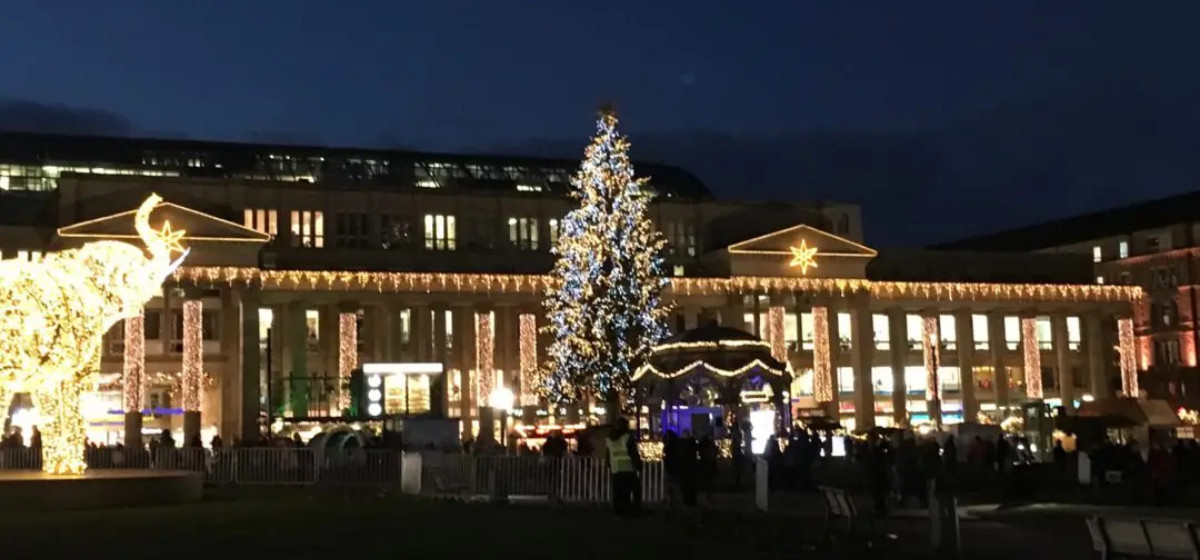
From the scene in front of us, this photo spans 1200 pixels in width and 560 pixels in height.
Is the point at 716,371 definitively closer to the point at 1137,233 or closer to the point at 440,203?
the point at 440,203

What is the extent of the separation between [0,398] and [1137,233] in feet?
288

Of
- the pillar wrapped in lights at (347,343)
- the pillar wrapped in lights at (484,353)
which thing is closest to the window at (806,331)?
the pillar wrapped in lights at (484,353)

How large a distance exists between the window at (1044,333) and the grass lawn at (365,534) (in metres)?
81.5

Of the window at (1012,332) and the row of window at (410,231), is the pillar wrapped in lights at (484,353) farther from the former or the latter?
the window at (1012,332)

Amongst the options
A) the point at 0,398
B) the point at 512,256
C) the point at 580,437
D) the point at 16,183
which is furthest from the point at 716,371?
the point at 16,183

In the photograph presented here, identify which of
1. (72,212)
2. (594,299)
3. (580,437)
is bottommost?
(580,437)

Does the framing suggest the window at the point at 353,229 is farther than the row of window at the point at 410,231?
Yes

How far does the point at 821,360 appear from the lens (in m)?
89.3

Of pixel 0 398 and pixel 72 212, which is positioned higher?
pixel 72 212

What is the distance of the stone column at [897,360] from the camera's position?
9431 centimetres

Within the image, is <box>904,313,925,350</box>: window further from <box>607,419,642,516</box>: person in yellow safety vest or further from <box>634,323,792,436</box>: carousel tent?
<box>607,419,642,516</box>: person in yellow safety vest

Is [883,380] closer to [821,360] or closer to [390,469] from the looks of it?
[821,360]

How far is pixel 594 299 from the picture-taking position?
197 ft

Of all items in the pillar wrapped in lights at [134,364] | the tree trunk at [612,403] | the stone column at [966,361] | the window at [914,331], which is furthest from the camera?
the window at [914,331]
